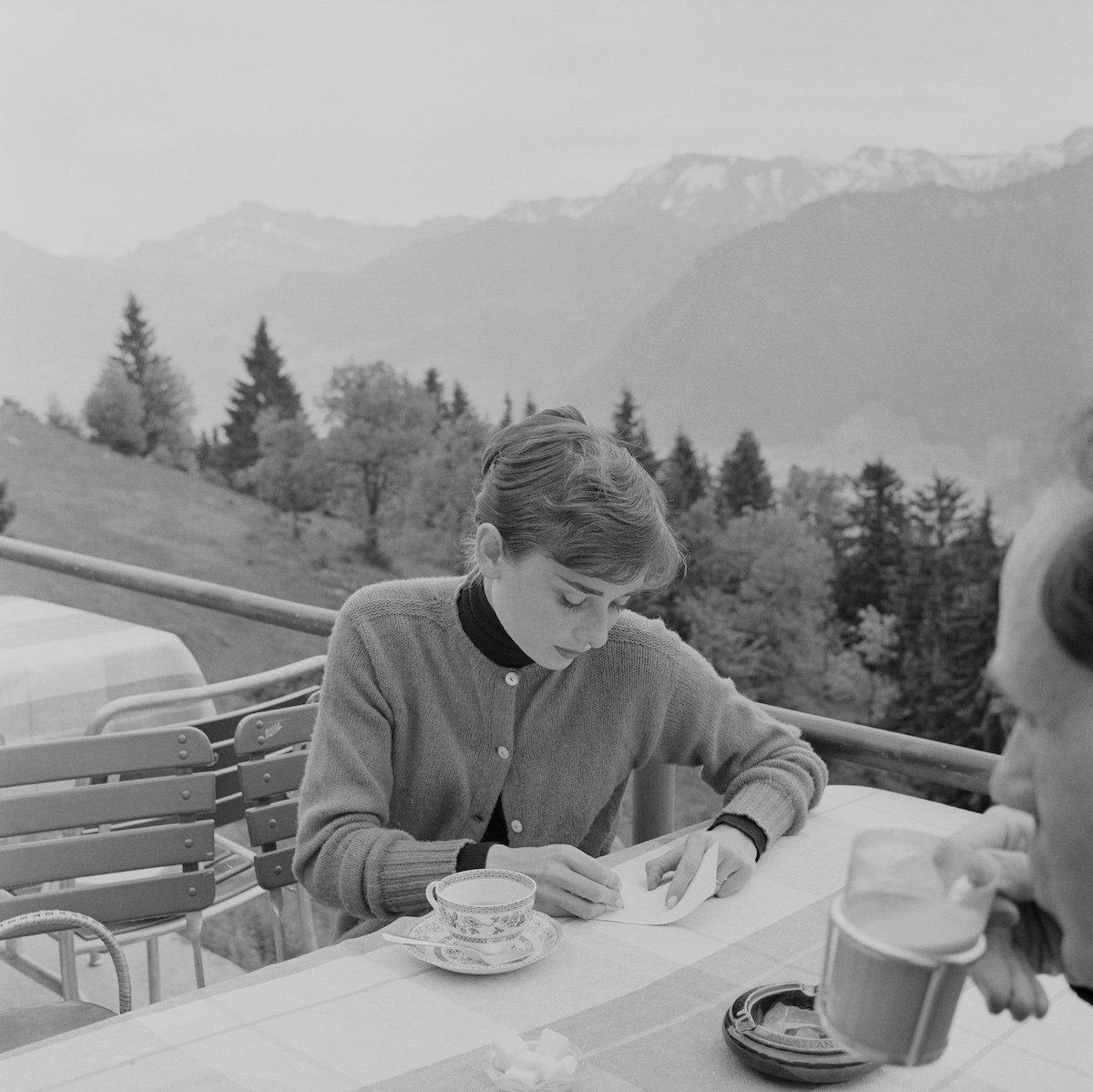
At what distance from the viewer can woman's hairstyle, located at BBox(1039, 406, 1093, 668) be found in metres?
0.37

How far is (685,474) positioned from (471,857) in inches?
879

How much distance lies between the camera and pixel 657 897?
3.80ft

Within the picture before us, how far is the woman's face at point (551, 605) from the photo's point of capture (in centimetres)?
129

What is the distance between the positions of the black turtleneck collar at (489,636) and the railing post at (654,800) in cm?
41

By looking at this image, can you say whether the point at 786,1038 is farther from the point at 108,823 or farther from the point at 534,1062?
the point at 108,823

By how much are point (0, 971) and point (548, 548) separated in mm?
1929

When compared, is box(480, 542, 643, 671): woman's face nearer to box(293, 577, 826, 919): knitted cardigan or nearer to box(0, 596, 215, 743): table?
box(293, 577, 826, 919): knitted cardigan

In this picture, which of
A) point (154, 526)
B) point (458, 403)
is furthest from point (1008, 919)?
point (458, 403)

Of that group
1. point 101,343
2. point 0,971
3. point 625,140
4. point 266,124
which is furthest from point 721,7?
point 0,971

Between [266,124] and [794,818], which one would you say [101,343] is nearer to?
[266,124]

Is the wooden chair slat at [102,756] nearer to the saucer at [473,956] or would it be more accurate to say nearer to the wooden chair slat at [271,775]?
the wooden chair slat at [271,775]

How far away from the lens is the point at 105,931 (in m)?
1.28

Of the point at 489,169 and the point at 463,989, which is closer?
the point at 463,989

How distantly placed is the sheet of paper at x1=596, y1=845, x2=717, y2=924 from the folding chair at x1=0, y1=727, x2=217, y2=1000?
2.08ft
